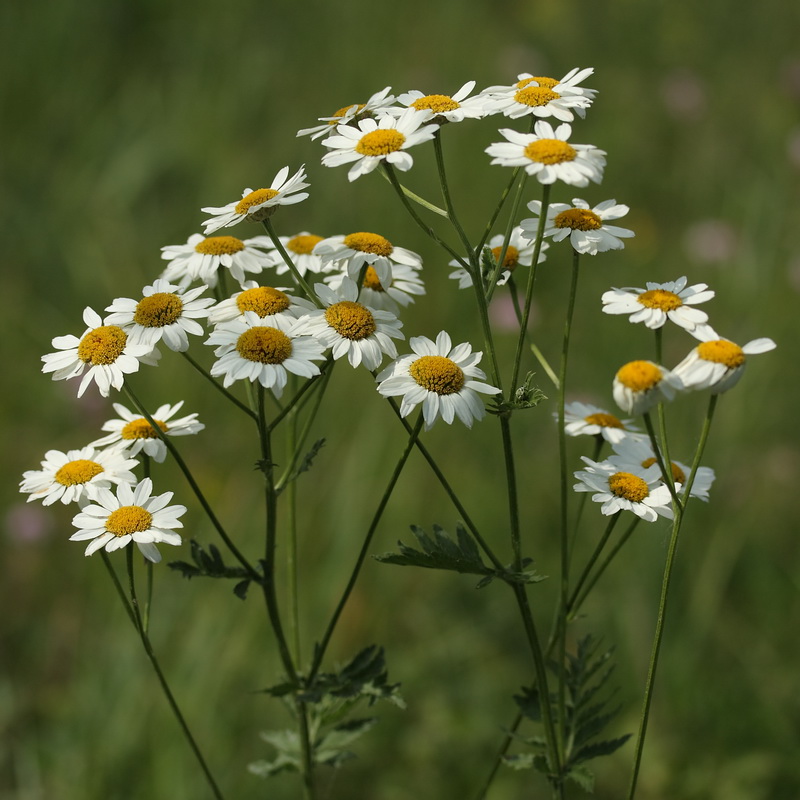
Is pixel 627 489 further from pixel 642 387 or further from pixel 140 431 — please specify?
pixel 140 431

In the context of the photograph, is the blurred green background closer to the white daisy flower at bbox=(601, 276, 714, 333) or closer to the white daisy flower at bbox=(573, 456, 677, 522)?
the white daisy flower at bbox=(573, 456, 677, 522)

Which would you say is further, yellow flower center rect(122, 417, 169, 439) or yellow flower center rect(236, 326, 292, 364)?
yellow flower center rect(122, 417, 169, 439)

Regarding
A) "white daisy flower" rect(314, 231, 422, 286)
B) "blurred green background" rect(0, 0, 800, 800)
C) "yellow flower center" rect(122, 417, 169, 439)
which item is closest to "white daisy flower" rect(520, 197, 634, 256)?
"white daisy flower" rect(314, 231, 422, 286)

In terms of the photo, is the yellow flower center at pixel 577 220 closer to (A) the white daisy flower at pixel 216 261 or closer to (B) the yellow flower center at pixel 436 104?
(B) the yellow flower center at pixel 436 104

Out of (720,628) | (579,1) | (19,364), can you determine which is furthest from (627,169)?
(19,364)

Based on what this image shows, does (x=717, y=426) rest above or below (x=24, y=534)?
above

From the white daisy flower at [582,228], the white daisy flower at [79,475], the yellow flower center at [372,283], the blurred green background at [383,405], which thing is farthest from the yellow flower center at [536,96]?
the blurred green background at [383,405]

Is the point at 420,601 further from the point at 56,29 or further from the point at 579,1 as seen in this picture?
the point at 579,1
